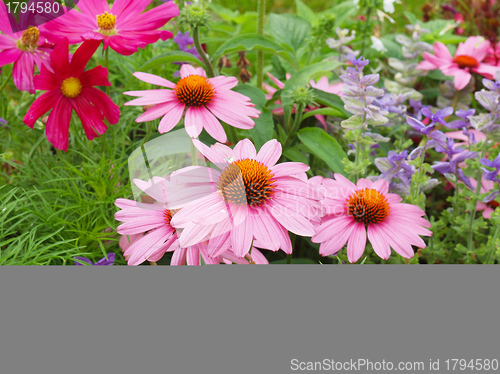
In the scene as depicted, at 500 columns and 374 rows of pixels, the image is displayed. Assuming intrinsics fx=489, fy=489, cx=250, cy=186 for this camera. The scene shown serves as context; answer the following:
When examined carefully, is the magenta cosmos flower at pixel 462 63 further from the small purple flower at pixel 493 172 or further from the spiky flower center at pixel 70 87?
the spiky flower center at pixel 70 87

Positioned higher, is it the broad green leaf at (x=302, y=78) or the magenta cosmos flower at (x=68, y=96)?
the broad green leaf at (x=302, y=78)

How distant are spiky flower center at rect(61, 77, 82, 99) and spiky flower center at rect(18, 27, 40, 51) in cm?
7

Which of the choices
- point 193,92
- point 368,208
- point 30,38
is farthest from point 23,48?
point 368,208

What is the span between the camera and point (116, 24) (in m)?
0.56

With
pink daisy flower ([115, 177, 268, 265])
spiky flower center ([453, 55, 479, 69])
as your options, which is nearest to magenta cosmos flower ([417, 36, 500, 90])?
spiky flower center ([453, 55, 479, 69])

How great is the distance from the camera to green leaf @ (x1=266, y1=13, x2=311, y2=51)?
962mm

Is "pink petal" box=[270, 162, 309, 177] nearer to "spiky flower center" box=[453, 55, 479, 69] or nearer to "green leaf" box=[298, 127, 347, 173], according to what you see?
"green leaf" box=[298, 127, 347, 173]

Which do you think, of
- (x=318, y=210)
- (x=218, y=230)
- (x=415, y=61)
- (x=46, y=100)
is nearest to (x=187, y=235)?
(x=218, y=230)

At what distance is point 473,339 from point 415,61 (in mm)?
622

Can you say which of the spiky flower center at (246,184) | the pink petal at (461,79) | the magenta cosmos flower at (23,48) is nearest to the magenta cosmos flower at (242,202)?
the spiky flower center at (246,184)

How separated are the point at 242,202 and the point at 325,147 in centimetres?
24

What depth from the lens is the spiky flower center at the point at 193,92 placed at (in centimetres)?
52

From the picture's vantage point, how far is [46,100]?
529 mm

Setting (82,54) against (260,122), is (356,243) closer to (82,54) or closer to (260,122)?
(260,122)
